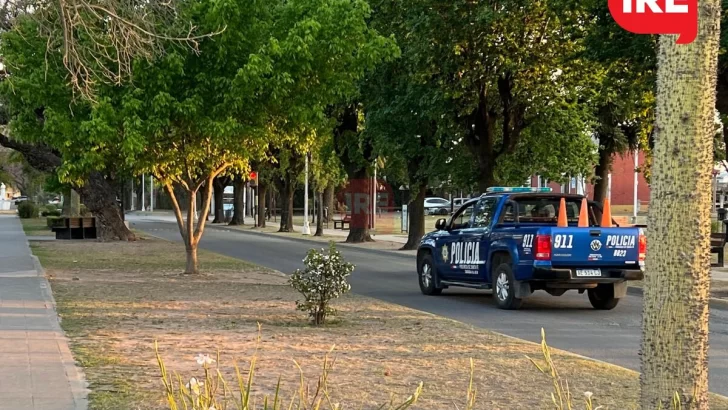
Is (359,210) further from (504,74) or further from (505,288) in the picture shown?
(505,288)

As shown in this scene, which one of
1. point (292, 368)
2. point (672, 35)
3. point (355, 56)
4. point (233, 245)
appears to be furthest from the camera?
point (233, 245)

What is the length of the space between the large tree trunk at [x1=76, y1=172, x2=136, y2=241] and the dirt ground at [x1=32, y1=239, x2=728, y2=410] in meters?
17.3

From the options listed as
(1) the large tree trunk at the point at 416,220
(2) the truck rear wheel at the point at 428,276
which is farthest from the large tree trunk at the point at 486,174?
(2) the truck rear wheel at the point at 428,276

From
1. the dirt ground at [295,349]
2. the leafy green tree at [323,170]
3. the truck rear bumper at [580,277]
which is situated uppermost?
the leafy green tree at [323,170]

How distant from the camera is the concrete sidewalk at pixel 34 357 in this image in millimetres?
7305

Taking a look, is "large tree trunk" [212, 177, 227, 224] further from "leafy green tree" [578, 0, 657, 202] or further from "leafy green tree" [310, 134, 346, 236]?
"leafy green tree" [578, 0, 657, 202]

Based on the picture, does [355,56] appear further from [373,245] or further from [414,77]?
[373,245]

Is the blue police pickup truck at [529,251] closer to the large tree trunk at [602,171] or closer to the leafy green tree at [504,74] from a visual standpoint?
the leafy green tree at [504,74]


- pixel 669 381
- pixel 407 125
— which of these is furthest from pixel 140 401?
pixel 407 125

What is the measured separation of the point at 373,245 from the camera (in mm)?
36844

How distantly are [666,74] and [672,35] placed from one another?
0.16m

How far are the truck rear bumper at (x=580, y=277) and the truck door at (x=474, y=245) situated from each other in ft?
5.22

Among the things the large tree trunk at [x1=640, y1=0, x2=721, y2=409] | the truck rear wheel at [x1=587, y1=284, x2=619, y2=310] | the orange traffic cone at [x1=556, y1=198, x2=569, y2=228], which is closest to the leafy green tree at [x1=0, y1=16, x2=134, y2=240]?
the orange traffic cone at [x1=556, y1=198, x2=569, y2=228]

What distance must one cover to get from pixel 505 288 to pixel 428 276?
110 inches
